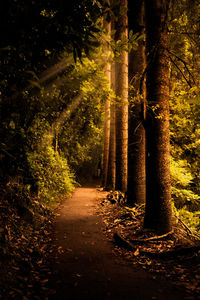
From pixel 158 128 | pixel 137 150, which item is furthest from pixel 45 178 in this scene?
pixel 158 128

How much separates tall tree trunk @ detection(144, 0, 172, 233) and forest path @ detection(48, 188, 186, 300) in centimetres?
145

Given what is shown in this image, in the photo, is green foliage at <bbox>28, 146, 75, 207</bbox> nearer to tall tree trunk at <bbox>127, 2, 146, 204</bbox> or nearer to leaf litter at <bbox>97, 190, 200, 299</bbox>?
leaf litter at <bbox>97, 190, 200, 299</bbox>

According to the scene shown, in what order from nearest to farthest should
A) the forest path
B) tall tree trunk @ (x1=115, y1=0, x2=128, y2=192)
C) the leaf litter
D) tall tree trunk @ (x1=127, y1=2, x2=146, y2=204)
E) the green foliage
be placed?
the forest path
the leaf litter
tall tree trunk @ (x1=127, y1=2, x2=146, y2=204)
the green foliage
tall tree trunk @ (x1=115, y1=0, x2=128, y2=192)

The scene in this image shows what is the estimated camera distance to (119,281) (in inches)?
132

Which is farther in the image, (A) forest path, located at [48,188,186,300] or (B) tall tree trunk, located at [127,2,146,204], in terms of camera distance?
(B) tall tree trunk, located at [127,2,146,204]

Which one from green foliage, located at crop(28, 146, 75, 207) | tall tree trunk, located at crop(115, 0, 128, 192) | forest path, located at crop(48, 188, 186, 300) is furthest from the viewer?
tall tree trunk, located at crop(115, 0, 128, 192)

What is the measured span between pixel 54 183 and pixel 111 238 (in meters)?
5.68

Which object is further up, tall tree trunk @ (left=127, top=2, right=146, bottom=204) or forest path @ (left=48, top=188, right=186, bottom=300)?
tall tree trunk @ (left=127, top=2, right=146, bottom=204)

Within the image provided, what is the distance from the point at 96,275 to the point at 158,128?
139 inches

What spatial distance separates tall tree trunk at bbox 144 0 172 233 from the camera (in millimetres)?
4836

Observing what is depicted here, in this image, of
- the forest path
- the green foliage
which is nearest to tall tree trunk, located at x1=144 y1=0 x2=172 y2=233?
the forest path

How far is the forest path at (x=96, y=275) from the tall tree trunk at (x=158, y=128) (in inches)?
57.0

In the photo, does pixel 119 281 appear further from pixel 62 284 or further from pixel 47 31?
pixel 47 31

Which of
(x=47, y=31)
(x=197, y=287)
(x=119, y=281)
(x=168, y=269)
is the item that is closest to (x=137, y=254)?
(x=168, y=269)
